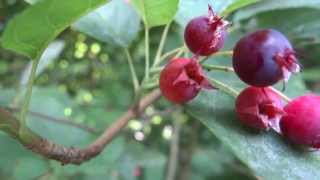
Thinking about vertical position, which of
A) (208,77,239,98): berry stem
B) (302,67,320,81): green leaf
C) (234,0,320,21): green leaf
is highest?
(208,77,239,98): berry stem

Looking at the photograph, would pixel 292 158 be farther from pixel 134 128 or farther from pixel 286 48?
pixel 134 128

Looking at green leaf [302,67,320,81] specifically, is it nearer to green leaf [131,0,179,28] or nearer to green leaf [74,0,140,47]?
green leaf [74,0,140,47]

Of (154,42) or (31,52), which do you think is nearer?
(31,52)

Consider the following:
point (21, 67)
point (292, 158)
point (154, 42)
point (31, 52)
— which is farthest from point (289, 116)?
point (21, 67)

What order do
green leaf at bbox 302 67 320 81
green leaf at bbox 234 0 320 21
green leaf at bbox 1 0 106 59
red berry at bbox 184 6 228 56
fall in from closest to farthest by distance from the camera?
green leaf at bbox 1 0 106 59, red berry at bbox 184 6 228 56, green leaf at bbox 234 0 320 21, green leaf at bbox 302 67 320 81

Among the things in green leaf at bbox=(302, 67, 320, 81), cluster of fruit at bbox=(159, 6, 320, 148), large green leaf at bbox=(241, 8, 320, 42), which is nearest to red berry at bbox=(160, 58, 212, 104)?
cluster of fruit at bbox=(159, 6, 320, 148)

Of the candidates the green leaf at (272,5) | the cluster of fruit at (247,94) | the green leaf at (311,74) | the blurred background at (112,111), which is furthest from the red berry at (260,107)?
the green leaf at (311,74)
